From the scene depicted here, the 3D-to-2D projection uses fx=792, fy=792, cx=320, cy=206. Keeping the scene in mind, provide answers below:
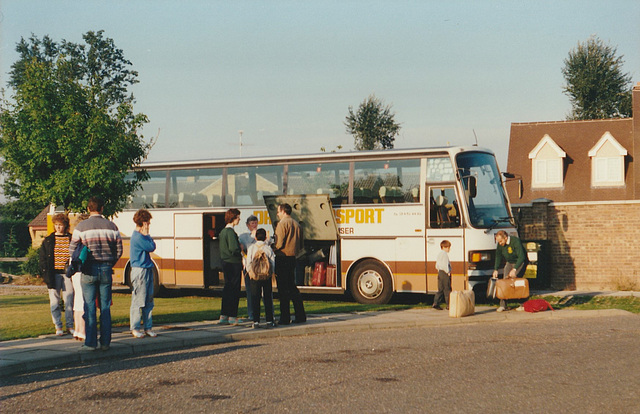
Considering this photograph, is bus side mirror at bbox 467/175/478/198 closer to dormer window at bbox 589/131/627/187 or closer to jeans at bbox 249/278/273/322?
jeans at bbox 249/278/273/322

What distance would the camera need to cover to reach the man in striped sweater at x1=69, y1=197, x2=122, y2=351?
10.4 metres

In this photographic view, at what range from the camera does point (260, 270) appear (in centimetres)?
1317

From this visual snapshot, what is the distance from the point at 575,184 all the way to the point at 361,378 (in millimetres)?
30118

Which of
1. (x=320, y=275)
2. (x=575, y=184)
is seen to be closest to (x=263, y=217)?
(x=320, y=275)

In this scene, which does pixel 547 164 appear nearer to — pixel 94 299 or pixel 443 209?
pixel 443 209

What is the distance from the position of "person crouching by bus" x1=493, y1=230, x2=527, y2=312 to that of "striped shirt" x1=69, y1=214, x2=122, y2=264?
889 cm

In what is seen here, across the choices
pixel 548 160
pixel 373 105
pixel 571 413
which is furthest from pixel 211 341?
pixel 373 105

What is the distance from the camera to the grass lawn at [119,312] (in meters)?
13.0

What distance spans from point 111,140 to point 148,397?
10682mm

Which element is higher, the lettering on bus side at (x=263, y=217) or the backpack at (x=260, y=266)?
the lettering on bus side at (x=263, y=217)

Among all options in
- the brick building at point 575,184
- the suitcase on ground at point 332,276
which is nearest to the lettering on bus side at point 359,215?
the suitcase on ground at point 332,276

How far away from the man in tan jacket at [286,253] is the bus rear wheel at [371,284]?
558cm

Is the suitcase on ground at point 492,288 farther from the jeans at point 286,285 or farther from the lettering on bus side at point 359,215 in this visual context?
the jeans at point 286,285

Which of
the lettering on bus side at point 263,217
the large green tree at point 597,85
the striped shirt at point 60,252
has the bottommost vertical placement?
the striped shirt at point 60,252
